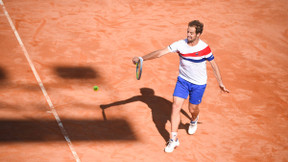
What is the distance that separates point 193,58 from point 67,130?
9.50ft

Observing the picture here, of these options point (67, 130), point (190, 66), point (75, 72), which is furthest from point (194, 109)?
point (75, 72)

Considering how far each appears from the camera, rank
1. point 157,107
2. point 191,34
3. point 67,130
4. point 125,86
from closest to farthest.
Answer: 1. point 191,34
2. point 67,130
3. point 157,107
4. point 125,86

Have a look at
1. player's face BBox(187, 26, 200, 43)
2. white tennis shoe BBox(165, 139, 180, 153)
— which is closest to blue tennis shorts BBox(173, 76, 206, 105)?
player's face BBox(187, 26, 200, 43)

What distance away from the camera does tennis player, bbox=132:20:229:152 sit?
530 cm

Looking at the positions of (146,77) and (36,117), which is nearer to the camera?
(36,117)

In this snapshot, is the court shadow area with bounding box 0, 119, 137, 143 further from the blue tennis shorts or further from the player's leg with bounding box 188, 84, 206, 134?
the blue tennis shorts

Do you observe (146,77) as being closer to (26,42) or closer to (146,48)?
(146,48)

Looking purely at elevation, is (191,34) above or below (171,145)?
above

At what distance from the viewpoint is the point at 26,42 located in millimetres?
9359

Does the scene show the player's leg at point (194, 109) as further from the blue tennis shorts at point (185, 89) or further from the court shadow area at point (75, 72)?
the court shadow area at point (75, 72)

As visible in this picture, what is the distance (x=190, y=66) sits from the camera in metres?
5.45

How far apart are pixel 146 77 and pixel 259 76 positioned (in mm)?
3250

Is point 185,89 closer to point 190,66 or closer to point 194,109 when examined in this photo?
point 190,66

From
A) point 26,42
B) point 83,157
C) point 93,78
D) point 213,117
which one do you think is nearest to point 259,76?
point 213,117
